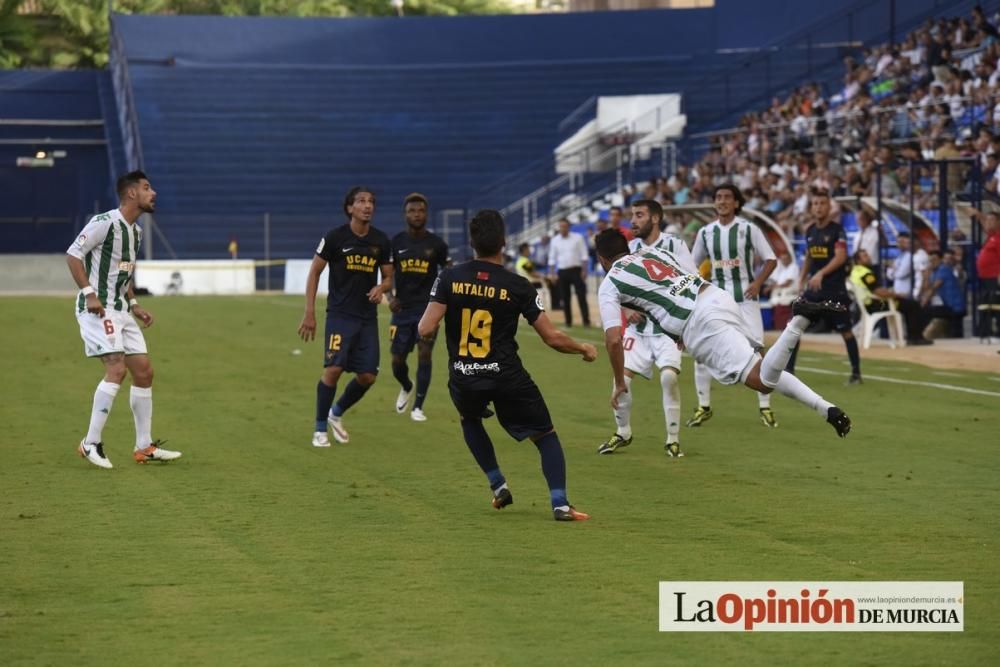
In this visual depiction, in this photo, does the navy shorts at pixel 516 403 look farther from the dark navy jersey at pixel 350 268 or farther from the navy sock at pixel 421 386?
the navy sock at pixel 421 386

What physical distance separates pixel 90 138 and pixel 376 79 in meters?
11.3

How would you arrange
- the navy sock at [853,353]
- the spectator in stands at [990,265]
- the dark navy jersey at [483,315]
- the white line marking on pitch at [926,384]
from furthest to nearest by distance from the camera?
the spectator in stands at [990,265], the navy sock at [853,353], the white line marking on pitch at [926,384], the dark navy jersey at [483,315]

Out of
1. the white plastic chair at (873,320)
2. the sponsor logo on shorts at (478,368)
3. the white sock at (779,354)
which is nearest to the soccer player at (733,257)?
the white sock at (779,354)

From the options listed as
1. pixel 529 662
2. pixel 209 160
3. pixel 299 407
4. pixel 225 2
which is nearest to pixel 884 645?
pixel 529 662

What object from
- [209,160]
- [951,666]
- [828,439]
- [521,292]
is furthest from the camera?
[209,160]

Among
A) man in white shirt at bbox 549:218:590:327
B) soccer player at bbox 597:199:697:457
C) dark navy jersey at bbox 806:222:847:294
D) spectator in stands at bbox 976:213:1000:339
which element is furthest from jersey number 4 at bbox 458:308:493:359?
man in white shirt at bbox 549:218:590:327

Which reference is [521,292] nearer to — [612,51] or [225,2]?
[612,51]

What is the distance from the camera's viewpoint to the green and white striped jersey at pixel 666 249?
13289 millimetres

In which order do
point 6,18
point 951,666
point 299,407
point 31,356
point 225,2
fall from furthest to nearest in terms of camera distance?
1. point 225,2
2. point 6,18
3. point 31,356
4. point 299,407
5. point 951,666

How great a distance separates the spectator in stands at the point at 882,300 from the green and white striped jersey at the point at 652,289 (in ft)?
43.1

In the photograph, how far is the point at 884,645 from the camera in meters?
6.61

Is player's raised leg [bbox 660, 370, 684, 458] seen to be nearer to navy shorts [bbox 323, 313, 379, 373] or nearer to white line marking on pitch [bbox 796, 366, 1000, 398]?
navy shorts [bbox 323, 313, 379, 373]

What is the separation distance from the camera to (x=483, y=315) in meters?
9.54

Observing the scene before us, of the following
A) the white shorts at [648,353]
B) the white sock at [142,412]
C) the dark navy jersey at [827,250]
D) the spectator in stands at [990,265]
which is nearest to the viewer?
the white sock at [142,412]
